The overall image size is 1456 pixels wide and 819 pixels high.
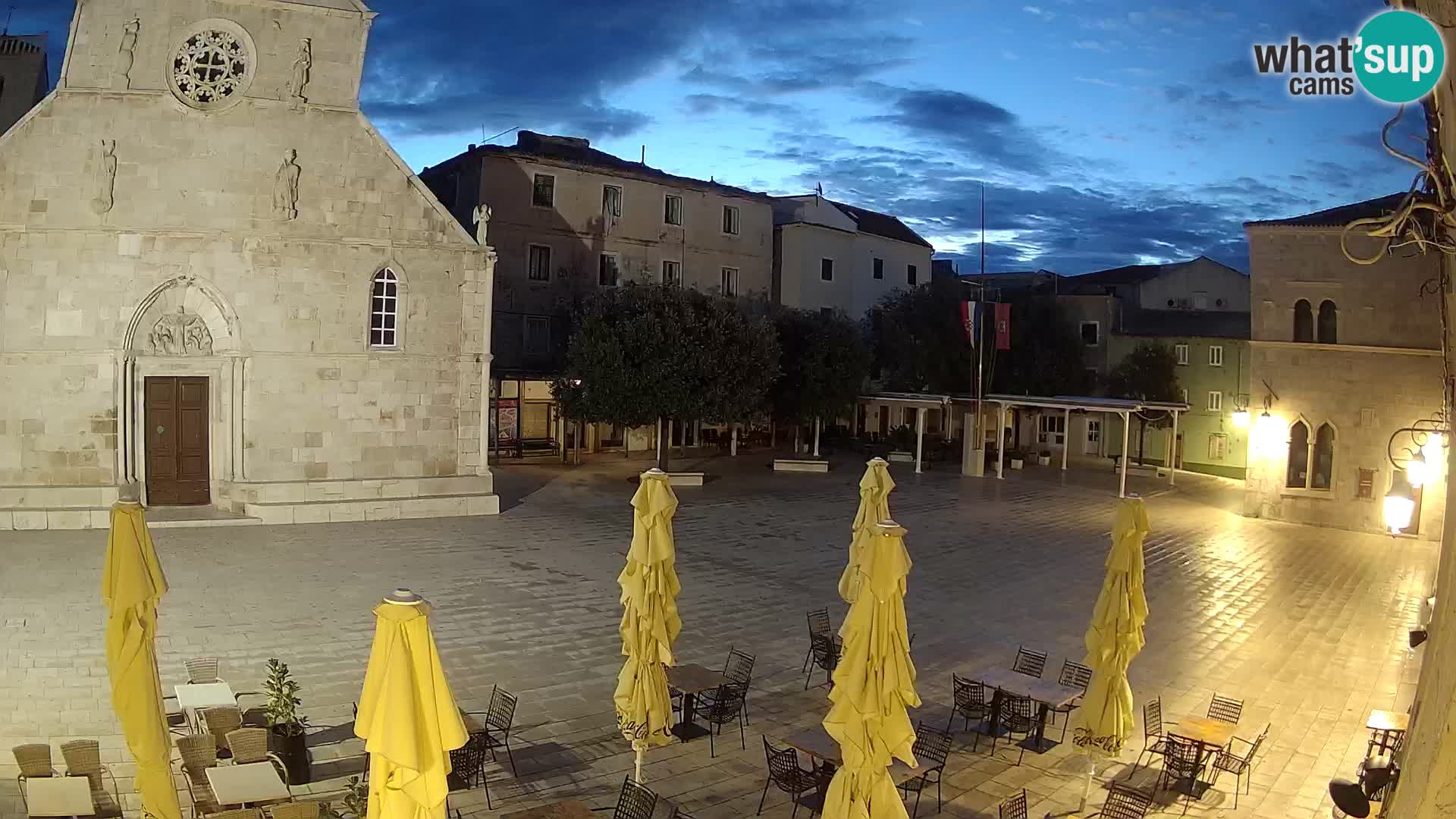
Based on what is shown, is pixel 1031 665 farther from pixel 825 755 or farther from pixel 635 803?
pixel 635 803

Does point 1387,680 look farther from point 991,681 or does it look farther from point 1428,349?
point 1428,349

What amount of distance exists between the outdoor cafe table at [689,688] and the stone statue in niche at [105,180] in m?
18.5

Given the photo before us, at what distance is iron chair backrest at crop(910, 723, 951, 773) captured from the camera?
423 inches

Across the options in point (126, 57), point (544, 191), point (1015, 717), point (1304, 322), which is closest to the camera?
point (1015, 717)

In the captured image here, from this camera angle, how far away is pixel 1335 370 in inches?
1156

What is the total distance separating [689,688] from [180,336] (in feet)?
58.7

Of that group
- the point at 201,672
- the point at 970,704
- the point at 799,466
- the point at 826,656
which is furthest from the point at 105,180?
the point at 799,466

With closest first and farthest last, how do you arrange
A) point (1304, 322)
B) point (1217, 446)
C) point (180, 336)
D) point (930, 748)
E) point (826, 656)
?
point (930, 748) < point (826, 656) < point (180, 336) < point (1304, 322) < point (1217, 446)

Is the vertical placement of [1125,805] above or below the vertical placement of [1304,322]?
below

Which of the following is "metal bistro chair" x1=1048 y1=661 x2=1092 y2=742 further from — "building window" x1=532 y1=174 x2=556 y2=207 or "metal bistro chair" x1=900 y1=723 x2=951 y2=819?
"building window" x1=532 y1=174 x2=556 y2=207

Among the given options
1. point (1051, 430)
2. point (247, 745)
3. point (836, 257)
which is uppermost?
point (836, 257)

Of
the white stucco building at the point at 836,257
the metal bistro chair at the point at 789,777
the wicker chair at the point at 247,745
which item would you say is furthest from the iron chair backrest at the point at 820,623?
the white stucco building at the point at 836,257

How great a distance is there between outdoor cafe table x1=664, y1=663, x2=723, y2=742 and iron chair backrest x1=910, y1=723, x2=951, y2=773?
245 centimetres

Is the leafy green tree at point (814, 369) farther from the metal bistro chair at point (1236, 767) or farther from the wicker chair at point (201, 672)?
the wicker chair at point (201, 672)
